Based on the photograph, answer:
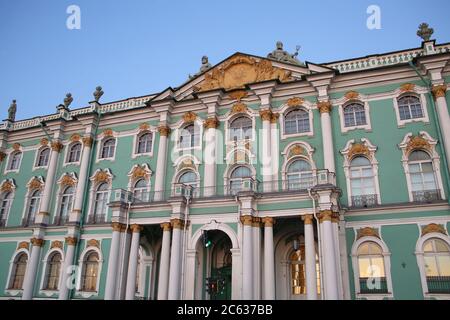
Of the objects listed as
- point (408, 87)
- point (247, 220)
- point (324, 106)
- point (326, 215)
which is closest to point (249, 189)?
point (247, 220)

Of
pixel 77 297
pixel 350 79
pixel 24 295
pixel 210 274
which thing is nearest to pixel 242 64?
pixel 350 79

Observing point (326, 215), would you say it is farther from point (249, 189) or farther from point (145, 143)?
point (145, 143)

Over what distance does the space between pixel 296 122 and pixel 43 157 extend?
60.1 ft

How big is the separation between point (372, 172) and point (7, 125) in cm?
2667

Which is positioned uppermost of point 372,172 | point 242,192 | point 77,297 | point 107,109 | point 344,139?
point 107,109

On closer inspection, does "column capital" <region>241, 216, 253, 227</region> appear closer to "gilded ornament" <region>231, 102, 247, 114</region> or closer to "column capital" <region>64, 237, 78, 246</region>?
"gilded ornament" <region>231, 102, 247, 114</region>

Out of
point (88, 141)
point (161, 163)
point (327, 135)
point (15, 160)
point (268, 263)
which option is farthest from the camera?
point (15, 160)

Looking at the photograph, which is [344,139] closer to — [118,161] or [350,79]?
[350,79]

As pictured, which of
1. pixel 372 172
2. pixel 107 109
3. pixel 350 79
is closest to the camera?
pixel 372 172

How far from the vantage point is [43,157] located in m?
26.7

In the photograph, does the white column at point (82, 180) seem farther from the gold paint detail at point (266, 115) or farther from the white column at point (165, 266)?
the gold paint detail at point (266, 115)

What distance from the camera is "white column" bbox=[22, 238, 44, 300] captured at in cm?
2217

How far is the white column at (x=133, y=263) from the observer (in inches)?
695

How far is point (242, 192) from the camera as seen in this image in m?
16.5
